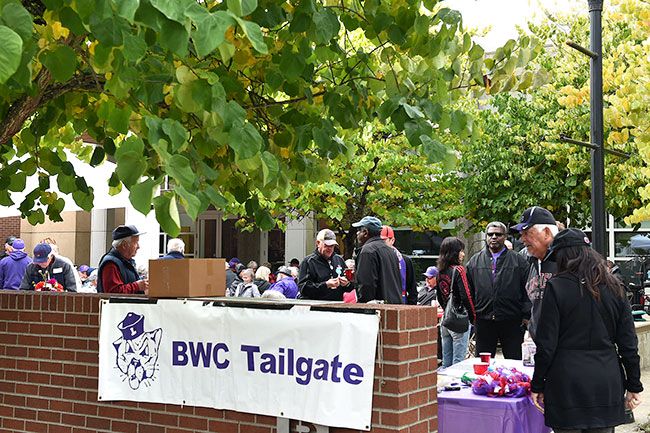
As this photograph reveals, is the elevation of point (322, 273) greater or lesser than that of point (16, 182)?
lesser

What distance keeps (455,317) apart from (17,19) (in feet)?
23.7

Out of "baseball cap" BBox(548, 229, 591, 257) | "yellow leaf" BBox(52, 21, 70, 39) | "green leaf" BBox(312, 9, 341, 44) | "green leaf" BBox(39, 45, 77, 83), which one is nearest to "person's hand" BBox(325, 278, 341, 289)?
"baseball cap" BBox(548, 229, 591, 257)

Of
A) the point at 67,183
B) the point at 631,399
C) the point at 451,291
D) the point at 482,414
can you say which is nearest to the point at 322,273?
the point at 451,291

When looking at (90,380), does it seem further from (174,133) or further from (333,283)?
(333,283)

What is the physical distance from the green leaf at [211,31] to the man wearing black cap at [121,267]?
513cm

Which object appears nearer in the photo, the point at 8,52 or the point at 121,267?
the point at 8,52

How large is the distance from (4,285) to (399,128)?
10.3 m

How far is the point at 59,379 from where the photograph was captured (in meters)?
6.81

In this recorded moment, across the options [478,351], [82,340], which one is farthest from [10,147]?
[478,351]

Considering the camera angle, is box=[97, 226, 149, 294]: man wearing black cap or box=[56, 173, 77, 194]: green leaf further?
box=[97, 226, 149, 294]: man wearing black cap

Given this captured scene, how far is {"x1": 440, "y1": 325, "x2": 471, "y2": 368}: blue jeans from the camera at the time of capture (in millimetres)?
10320

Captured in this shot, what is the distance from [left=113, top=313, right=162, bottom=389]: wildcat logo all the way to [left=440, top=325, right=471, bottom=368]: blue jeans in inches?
186

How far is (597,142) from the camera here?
32.9 ft

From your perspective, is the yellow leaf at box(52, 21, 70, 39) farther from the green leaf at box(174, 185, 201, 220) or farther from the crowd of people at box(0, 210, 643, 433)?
the crowd of people at box(0, 210, 643, 433)
